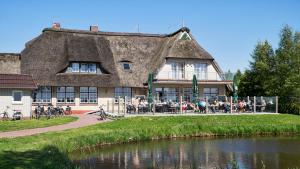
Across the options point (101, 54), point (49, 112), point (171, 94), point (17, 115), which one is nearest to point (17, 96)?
point (17, 115)

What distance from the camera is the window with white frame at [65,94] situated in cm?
3656

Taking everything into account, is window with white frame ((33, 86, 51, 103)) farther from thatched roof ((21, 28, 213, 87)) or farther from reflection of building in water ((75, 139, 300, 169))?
reflection of building in water ((75, 139, 300, 169))

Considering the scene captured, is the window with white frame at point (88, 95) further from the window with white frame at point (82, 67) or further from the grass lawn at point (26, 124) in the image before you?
the grass lawn at point (26, 124)

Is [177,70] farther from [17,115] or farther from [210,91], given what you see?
[17,115]

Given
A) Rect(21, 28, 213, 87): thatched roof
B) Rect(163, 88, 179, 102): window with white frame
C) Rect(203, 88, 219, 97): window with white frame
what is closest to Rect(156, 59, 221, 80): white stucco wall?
Rect(21, 28, 213, 87): thatched roof

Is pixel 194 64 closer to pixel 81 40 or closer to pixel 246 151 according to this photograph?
pixel 81 40

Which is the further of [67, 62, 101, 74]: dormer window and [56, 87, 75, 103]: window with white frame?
[67, 62, 101, 74]: dormer window

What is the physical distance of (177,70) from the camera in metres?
39.1

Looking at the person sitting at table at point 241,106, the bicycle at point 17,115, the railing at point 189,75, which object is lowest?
the bicycle at point 17,115

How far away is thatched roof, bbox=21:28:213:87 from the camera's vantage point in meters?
36.4

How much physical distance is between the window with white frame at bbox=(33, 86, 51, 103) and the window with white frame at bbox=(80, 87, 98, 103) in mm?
2924

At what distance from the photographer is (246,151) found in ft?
64.1

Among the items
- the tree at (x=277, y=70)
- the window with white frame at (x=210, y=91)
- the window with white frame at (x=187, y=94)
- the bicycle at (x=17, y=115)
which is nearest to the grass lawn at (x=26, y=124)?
the bicycle at (x=17, y=115)

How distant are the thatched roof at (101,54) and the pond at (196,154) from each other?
1547 centimetres
